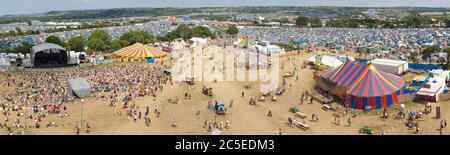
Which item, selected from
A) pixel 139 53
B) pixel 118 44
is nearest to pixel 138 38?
pixel 118 44

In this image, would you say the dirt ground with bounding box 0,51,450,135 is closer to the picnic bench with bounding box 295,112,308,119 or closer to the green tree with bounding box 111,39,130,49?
the picnic bench with bounding box 295,112,308,119

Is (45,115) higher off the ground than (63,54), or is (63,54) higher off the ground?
(63,54)

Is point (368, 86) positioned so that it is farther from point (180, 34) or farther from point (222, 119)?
point (180, 34)

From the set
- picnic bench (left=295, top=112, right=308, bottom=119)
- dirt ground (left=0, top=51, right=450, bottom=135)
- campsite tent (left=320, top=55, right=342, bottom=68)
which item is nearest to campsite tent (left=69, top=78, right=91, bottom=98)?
dirt ground (left=0, top=51, right=450, bottom=135)

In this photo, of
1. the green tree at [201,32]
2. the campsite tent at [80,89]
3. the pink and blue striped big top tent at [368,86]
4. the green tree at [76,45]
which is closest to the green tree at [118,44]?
the green tree at [76,45]
